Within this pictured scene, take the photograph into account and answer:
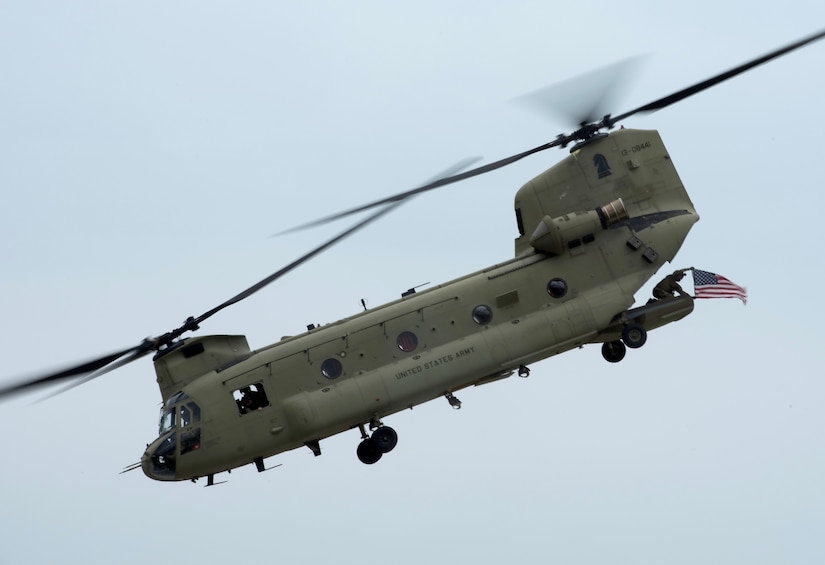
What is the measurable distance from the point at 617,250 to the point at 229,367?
38.6ft

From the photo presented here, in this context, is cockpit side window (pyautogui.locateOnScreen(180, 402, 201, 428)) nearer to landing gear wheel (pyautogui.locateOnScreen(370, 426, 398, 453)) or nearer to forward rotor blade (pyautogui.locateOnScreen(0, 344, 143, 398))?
forward rotor blade (pyautogui.locateOnScreen(0, 344, 143, 398))

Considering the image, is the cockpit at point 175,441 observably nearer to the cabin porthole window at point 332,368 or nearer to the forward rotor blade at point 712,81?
the cabin porthole window at point 332,368

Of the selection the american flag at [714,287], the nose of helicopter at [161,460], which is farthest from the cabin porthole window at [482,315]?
the nose of helicopter at [161,460]

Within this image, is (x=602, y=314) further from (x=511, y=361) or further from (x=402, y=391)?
(x=402, y=391)

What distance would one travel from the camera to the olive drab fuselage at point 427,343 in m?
34.2

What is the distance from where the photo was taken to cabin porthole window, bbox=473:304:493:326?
34.8 m

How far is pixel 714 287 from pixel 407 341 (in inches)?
360

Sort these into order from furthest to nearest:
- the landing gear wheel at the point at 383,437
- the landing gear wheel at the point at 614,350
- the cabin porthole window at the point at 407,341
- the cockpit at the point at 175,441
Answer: the landing gear wheel at the point at 614,350 < the landing gear wheel at the point at 383,437 < the cabin porthole window at the point at 407,341 < the cockpit at the point at 175,441

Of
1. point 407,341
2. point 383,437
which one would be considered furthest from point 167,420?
point 407,341

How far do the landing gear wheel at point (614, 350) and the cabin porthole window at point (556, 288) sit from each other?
8.38 feet

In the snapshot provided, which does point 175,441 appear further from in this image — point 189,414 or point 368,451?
point 368,451

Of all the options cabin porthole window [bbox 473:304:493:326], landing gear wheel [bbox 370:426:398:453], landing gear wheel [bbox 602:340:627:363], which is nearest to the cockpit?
landing gear wheel [bbox 370:426:398:453]

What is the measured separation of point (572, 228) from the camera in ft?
115

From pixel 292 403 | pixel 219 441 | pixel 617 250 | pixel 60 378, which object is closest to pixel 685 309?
pixel 617 250
